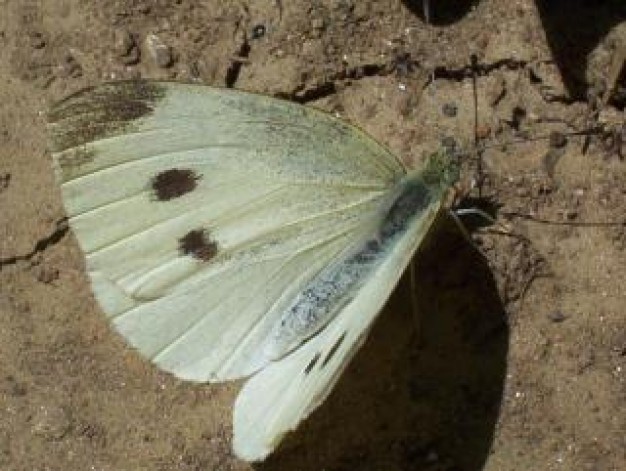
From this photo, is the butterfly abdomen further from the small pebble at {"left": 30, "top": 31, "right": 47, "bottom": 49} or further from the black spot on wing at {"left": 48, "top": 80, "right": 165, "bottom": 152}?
the small pebble at {"left": 30, "top": 31, "right": 47, "bottom": 49}

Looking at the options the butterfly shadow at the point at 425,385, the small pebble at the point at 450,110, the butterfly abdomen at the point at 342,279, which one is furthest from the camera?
the small pebble at the point at 450,110

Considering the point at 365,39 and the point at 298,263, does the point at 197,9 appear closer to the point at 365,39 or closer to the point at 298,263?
the point at 365,39

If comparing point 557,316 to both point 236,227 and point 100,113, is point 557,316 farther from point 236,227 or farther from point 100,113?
point 100,113

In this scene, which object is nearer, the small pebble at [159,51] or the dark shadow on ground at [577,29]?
the dark shadow on ground at [577,29]

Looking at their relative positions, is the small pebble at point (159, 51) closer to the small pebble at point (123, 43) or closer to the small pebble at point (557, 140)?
the small pebble at point (123, 43)

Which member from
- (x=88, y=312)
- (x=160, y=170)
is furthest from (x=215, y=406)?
(x=160, y=170)

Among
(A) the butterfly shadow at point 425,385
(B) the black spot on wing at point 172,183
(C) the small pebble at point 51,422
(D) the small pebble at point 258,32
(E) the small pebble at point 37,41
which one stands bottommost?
(C) the small pebble at point 51,422

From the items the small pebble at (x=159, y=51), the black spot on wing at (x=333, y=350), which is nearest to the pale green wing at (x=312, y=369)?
the black spot on wing at (x=333, y=350)
